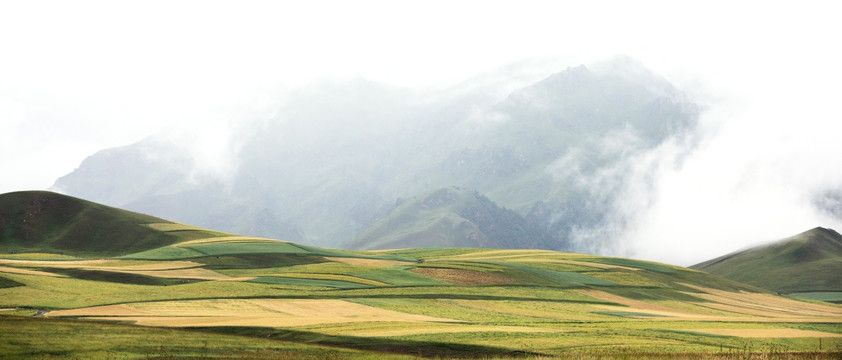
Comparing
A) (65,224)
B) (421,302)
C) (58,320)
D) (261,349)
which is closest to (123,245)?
(65,224)

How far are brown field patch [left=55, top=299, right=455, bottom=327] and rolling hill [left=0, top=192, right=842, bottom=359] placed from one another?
0.21 metres

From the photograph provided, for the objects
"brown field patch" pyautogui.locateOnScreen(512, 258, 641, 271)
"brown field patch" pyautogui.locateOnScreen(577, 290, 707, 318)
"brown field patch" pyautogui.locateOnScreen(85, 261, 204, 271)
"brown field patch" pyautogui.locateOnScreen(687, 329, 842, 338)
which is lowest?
"brown field patch" pyautogui.locateOnScreen(687, 329, 842, 338)

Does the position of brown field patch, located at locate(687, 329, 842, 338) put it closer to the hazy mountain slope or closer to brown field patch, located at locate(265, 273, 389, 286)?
brown field patch, located at locate(265, 273, 389, 286)

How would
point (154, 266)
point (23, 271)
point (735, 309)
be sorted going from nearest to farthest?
point (23, 271), point (735, 309), point (154, 266)

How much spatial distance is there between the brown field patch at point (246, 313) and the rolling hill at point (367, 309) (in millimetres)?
206

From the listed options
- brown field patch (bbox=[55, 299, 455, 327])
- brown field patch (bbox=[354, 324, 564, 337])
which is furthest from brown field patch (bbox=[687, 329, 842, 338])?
brown field patch (bbox=[55, 299, 455, 327])

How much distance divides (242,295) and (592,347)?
179 ft

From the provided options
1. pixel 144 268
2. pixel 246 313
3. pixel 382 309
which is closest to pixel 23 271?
pixel 144 268

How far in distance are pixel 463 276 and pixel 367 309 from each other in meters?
45.6

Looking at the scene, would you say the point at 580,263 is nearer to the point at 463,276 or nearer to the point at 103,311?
the point at 463,276

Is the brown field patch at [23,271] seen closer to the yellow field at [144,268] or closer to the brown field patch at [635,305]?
the yellow field at [144,268]

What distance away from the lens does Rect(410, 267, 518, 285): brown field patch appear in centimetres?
13173

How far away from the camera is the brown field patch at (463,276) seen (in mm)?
131725

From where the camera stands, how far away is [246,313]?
3312 inches
